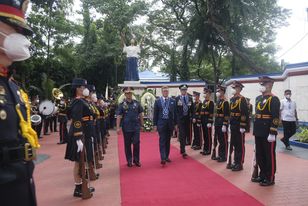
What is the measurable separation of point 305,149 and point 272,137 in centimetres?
512

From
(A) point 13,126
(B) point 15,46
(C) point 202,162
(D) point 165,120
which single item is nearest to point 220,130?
(C) point 202,162

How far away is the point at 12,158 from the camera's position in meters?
2.53

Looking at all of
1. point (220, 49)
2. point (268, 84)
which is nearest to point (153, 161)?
point (268, 84)

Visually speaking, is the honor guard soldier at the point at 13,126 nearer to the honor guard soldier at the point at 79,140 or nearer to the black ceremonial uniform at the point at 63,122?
the honor guard soldier at the point at 79,140

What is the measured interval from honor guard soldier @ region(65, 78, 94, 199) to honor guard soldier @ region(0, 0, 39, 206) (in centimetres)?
320

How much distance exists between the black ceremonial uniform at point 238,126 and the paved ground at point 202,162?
1.06ft

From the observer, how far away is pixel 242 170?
8055mm

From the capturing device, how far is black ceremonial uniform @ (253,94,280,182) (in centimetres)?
670

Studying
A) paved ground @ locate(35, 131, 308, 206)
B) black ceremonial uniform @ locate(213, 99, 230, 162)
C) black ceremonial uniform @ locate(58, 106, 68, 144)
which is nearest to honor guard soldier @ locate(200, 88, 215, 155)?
paved ground @ locate(35, 131, 308, 206)

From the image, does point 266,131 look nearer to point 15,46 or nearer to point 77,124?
point 77,124

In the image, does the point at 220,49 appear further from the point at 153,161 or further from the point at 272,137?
the point at 272,137

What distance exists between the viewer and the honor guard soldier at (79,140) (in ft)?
19.7

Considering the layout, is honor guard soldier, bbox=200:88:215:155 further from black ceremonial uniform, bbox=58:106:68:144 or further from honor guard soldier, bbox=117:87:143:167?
black ceremonial uniform, bbox=58:106:68:144

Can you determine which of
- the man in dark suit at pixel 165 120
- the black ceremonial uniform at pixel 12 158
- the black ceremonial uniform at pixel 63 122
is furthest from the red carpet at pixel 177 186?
the black ceremonial uniform at pixel 63 122
